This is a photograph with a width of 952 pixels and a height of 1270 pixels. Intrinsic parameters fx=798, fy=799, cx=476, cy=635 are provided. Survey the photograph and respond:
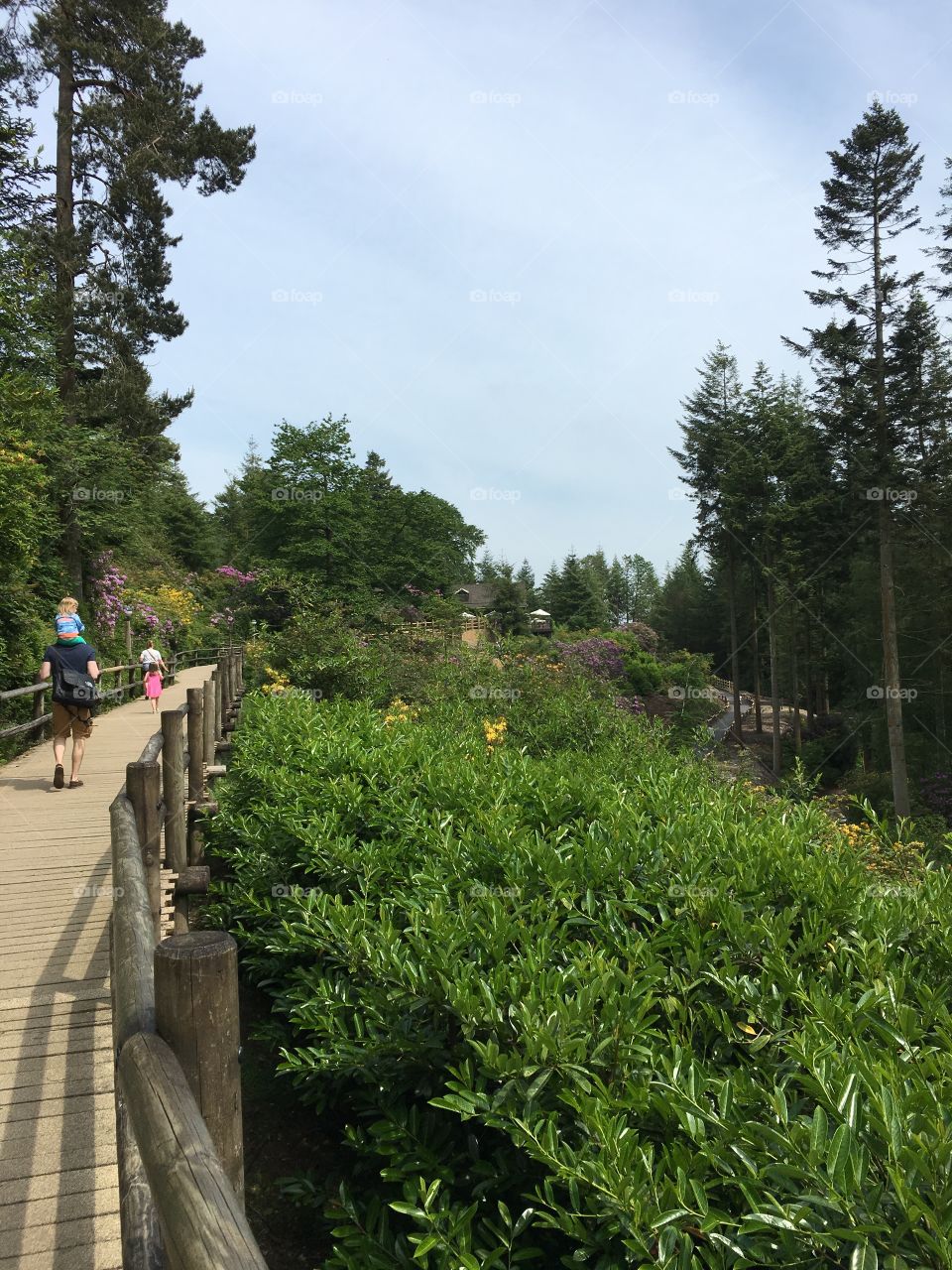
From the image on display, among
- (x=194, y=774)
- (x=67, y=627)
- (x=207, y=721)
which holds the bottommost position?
(x=194, y=774)

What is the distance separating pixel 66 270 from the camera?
55.3 feet

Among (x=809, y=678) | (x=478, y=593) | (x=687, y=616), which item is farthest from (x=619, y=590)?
(x=809, y=678)

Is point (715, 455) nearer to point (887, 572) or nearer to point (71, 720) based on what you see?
point (887, 572)

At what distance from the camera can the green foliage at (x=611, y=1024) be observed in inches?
63.6

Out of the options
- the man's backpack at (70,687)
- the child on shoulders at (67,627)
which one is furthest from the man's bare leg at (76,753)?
the child on shoulders at (67,627)

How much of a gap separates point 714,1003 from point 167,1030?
1798 mm

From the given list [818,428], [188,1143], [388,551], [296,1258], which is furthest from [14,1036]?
[388,551]

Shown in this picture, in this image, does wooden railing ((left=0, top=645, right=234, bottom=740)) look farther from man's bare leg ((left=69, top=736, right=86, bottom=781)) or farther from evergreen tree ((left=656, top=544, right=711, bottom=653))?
evergreen tree ((left=656, top=544, right=711, bottom=653))

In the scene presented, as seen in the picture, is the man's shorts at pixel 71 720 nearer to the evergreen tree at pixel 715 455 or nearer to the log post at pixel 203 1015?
the log post at pixel 203 1015

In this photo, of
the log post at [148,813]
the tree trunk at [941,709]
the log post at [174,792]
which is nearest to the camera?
the log post at [148,813]

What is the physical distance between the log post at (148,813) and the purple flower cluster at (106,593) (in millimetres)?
17453

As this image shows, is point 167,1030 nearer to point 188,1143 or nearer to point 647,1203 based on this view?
point 188,1143

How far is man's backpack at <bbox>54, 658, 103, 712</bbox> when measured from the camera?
27.7 feet

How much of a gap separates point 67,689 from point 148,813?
4819 mm
